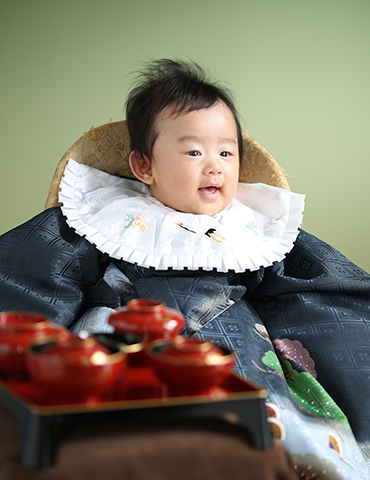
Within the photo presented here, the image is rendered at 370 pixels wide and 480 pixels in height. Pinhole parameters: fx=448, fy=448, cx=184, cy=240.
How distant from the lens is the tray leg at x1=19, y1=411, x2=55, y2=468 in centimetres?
36

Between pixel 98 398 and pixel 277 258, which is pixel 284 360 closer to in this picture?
pixel 277 258

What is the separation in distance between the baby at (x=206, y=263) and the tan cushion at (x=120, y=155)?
0.18ft

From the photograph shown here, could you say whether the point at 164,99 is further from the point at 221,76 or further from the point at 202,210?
the point at 221,76

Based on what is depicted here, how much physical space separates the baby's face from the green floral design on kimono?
1.36ft

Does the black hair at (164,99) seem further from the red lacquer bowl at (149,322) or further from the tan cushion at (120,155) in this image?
the red lacquer bowl at (149,322)

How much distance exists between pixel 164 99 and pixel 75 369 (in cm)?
90

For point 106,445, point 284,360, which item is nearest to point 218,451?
point 106,445

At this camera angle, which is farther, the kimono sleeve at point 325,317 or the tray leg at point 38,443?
the kimono sleeve at point 325,317

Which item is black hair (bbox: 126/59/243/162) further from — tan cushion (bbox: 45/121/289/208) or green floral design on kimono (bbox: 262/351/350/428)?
green floral design on kimono (bbox: 262/351/350/428)

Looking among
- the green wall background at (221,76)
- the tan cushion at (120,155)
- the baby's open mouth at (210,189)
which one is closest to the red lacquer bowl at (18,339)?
the baby's open mouth at (210,189)

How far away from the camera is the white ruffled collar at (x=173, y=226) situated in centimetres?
96

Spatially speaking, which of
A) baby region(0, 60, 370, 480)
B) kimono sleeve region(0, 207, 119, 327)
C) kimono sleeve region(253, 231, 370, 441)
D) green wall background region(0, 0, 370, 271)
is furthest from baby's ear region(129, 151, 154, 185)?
green wall background region(0, 0, 370, 271)

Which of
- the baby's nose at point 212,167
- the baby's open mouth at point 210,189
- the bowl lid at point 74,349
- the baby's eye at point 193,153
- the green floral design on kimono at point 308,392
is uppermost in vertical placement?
the bowl lid at point 74,349

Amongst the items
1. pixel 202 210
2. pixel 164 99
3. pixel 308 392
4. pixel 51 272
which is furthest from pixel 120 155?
pixel 308 392
